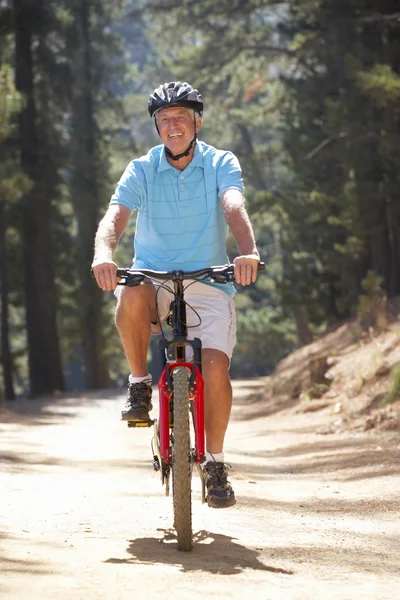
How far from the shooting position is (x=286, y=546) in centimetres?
609

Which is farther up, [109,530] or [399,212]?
[399,212]

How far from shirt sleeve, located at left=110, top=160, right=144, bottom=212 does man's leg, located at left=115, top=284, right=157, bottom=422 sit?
0.49 meters

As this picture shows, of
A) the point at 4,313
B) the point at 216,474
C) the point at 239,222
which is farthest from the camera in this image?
the point at 4,313

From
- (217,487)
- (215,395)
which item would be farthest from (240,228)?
(217,487)

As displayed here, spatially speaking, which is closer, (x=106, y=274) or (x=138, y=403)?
(x=106, y=274)

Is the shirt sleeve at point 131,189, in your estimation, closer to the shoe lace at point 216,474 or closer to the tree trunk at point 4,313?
the shoe lace at point 216,474

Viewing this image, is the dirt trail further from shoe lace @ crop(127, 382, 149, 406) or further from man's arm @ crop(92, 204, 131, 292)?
man's arm @ crop(92, 204, 131, 292)

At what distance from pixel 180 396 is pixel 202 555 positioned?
790 millimetres

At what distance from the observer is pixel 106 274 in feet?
18.4

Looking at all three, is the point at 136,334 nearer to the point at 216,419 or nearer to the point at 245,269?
the point at 216,419

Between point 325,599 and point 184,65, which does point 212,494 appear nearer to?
point 325,599

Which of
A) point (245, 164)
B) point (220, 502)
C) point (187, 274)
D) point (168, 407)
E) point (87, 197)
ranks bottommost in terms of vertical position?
point (220, 502)

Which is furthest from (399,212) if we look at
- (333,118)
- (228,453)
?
(228,453)

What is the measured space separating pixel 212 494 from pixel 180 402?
2.22 feet
